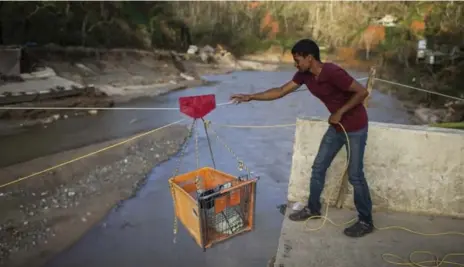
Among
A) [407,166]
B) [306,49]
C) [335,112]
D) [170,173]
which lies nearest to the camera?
[306,49]

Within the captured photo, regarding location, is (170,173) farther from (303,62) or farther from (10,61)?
(10,61)

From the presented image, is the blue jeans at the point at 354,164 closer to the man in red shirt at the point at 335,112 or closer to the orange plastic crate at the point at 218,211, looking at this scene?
the man in red shirt at the point at 335,112

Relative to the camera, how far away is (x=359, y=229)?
414 centimetres

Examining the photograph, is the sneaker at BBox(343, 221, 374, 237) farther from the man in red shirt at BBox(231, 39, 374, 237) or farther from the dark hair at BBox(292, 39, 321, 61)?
the dark hair at BBox(292, 39, 321, 61)

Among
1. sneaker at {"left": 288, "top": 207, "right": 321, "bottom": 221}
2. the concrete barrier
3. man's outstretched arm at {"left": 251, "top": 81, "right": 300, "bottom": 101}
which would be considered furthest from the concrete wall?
the concrete barrier

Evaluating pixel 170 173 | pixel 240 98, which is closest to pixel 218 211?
pixel 240 98

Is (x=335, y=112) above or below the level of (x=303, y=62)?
below

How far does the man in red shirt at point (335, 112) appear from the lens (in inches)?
147

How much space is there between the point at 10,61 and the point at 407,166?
17.9 metres

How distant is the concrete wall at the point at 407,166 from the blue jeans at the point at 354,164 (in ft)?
1.81

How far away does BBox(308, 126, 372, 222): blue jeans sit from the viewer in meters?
3.98

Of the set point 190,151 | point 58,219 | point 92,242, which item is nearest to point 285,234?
point 92,242

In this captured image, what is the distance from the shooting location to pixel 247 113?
1619 cm

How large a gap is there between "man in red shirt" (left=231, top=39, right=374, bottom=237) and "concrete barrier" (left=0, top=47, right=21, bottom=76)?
16.6 metres
